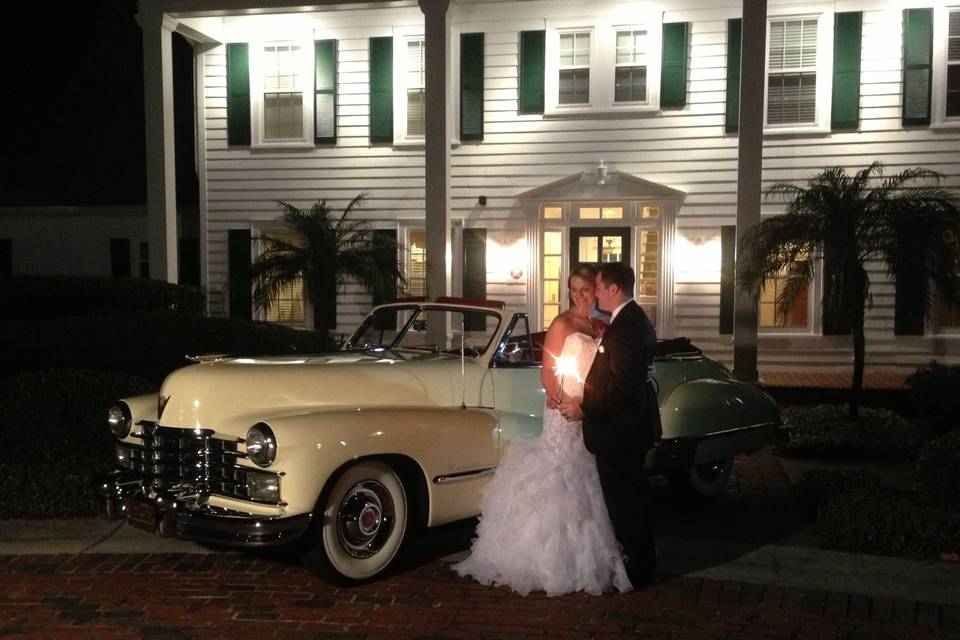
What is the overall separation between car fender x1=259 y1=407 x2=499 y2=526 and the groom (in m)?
0.79

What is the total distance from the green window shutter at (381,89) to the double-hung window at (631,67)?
369 centimetres

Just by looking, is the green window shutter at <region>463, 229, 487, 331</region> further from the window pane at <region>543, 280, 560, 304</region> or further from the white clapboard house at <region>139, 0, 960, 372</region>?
the window pane at <region>543, 280, 560, 304</region>

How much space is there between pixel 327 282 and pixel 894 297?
8.48m

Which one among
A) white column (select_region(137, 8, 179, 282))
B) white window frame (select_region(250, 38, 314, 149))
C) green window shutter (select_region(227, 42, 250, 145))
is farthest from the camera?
green window shutter (select_region(227, 42, 250, 145))

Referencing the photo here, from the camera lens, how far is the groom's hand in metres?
5.13

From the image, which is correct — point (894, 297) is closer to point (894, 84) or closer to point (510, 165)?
point (894, 84)

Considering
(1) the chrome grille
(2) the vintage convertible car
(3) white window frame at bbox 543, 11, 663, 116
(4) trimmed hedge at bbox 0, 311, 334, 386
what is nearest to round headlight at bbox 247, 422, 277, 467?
(2) the vintage convertible car

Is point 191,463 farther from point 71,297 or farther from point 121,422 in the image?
point 71,297

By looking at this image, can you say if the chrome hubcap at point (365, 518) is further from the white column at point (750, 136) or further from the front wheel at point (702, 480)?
the white column at point (750, 136)

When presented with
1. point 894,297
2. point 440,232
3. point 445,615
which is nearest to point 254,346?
point 440,232

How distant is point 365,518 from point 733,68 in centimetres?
1111

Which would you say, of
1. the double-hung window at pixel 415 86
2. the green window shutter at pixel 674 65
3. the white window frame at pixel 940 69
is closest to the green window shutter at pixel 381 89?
the double-hung window at pixel 415 86

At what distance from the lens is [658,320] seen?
1481cm

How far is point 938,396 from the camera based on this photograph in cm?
1005
